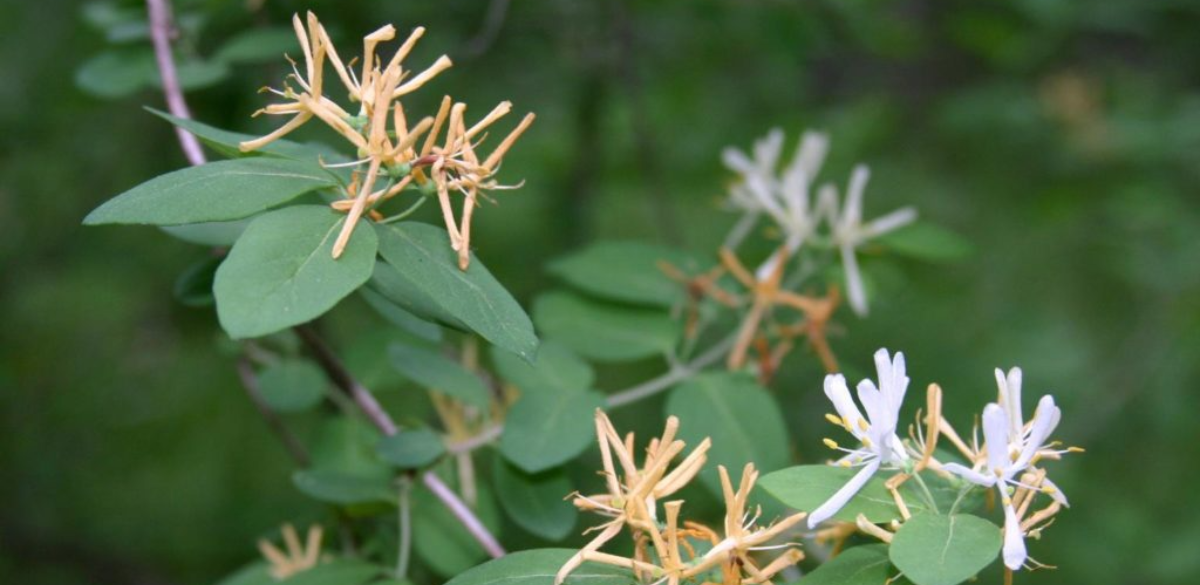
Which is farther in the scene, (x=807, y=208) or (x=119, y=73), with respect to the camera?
(x=807, y=208)

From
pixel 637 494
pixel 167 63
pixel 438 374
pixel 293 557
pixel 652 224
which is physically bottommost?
pixel 293 557

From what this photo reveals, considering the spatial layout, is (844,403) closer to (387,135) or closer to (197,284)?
(387,135)

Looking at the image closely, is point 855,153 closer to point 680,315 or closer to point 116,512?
point 680,315

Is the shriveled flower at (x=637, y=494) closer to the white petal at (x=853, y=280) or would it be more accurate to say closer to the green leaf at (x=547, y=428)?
the green leaf at (x=547, y=428)

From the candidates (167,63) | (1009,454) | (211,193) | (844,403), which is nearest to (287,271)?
(211,193)

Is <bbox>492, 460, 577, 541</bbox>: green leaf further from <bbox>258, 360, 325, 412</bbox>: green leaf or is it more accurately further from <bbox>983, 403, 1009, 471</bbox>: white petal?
<bbox>983, 403, 1009, 471</bbox>: white petal
